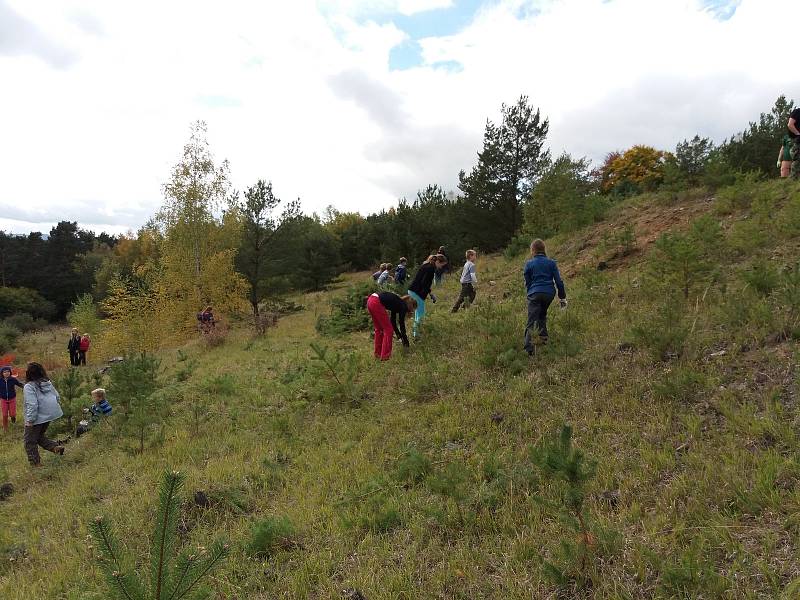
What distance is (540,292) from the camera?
5.94 m

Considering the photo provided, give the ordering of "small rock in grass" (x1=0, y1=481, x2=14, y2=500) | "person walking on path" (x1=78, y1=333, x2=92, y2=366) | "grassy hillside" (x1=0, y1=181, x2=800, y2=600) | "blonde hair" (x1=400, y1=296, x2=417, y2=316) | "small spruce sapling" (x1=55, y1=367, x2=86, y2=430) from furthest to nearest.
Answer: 1. "person walking on path" (x1=78, y1=333, x2=92, y2=366)
2. "small spruce sapling" (x1=55, y1=367, x2=86, y2=430)
3. "blonde hair" (x1=400, y1=296, x2=417, y2=316)
4. "small rock in grass" (x1=0, y1=481, x2=14, y2=500)
5. "grassy hillside" (x1=0, y1=181, x2=800, y2=600)

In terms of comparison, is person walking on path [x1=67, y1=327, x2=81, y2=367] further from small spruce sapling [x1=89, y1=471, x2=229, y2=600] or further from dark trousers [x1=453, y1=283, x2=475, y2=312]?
small spruce sapling [x1=89, y1=471, x2=229, y2=600]

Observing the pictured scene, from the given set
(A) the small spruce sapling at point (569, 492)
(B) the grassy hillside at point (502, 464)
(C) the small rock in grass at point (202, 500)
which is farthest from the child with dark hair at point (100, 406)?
(A) the small spruce sapling at point (569, 492)

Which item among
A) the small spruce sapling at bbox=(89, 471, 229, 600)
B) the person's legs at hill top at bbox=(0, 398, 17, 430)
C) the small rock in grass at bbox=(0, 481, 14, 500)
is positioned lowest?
the small rock in grass at bbox=(0, 481, 14, 500)

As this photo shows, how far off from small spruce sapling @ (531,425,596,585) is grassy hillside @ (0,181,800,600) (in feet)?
0.10

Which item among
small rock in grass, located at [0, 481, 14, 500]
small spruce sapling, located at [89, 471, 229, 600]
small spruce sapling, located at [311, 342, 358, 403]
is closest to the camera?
small spruce sapling, located at [89, 471, 229, 600]

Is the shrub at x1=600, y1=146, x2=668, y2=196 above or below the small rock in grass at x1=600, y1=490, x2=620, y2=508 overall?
above

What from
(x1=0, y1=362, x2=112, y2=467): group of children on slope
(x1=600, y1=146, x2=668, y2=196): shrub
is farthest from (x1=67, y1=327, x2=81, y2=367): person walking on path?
(x1=600, y1=146, x2=668, y2=196): shrub

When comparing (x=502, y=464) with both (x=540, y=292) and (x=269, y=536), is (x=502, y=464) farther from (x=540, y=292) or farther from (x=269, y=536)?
(x=540, y=292)

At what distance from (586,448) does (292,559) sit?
8.39ft

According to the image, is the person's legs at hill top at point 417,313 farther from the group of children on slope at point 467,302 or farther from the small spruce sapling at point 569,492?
the small spruce sapling at point 569,492

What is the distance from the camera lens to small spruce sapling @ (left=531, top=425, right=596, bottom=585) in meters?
2.21

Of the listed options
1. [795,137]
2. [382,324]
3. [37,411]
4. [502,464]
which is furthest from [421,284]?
[795,137]

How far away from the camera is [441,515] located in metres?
3.18
